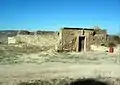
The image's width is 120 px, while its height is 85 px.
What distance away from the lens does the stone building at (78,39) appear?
27.5 m

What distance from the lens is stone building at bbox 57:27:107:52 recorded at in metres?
27.5

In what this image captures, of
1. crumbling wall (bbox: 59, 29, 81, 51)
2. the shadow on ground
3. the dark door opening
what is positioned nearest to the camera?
the shadow on ground

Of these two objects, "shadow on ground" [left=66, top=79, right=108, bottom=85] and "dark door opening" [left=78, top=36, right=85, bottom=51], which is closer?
"shadow on ground" [left=66, top=79, right=108, bottom=85]

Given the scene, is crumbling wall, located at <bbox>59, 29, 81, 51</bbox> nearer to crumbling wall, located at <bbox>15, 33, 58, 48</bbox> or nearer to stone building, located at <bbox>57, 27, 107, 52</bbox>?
stone building, located at <bbox>57, 27, 107, 52</bbox>

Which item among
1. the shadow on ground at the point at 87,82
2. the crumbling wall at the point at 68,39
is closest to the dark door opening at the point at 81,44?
the crumbling wall at the point at 68,39

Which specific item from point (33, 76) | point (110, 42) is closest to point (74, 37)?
point (110, 42)

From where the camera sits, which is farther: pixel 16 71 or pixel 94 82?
pixel 16 71

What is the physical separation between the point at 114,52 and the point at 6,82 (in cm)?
1672

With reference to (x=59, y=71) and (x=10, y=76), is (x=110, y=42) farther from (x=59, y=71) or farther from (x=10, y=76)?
(x=10, y=76)

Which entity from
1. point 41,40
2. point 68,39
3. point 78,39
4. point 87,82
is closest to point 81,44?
point 78,39

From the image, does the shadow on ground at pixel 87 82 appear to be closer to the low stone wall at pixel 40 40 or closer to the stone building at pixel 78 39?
the stone building at pixel 78 39

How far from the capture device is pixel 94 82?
37.7 feet

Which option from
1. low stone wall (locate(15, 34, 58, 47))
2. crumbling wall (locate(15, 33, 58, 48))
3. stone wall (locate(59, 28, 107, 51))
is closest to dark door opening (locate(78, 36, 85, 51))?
stone wall (locate(59, 28, 107, 51))

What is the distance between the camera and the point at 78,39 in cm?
2792
